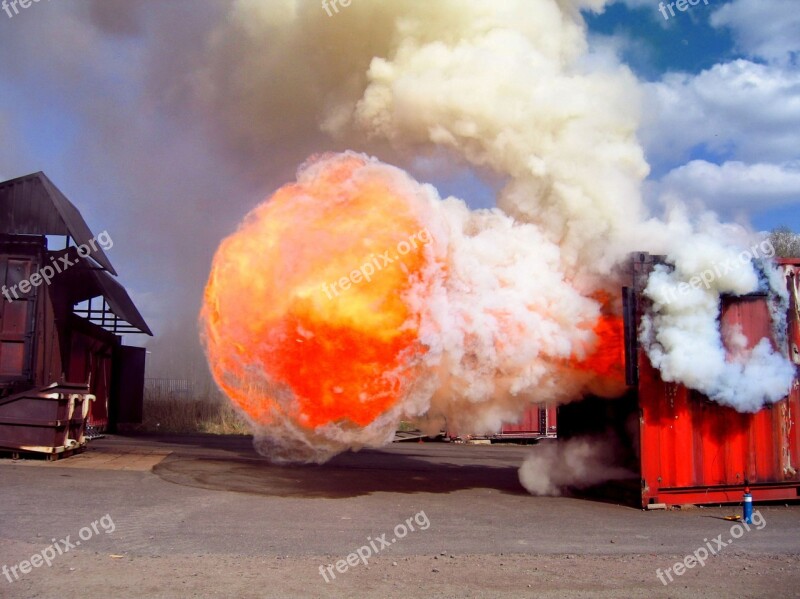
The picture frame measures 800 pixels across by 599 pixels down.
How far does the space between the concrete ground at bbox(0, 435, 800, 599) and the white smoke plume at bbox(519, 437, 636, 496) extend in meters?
0.42

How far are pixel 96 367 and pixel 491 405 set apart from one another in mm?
16904

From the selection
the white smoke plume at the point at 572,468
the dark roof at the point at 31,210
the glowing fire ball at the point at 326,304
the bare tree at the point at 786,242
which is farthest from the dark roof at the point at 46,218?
the bare tree at the point at 786,242

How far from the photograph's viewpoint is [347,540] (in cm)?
845

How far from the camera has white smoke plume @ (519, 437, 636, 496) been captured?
13.0 meters

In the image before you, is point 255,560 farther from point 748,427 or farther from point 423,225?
point 748,427

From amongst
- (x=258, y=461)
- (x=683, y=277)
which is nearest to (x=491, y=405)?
(x=683, y=277)

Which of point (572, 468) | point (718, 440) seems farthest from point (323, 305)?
point (718, 440)

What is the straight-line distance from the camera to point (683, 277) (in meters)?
11.2

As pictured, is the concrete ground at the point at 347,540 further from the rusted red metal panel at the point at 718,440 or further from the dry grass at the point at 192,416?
the dry grass at the point at 192,416

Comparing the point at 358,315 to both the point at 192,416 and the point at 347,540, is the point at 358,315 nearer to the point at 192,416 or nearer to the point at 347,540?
the point at 347,540

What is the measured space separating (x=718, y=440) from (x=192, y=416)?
23735 millimetres

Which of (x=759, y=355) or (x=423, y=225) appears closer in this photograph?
(x=423, y=225)

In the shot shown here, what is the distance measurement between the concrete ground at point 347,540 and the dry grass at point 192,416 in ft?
47.2

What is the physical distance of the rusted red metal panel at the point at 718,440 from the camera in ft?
37.5
